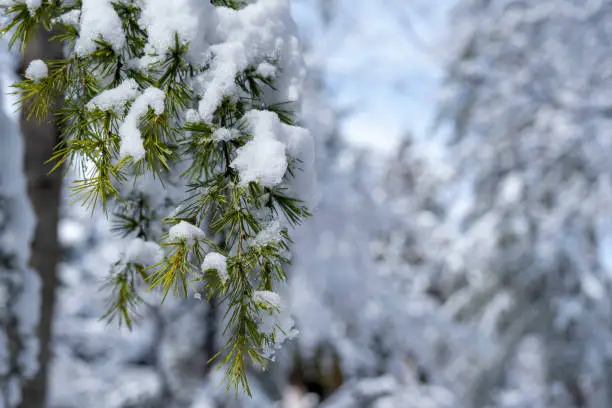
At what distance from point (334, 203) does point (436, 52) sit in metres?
4.39

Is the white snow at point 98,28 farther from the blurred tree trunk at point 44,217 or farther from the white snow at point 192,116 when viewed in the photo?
the blurred tree trunk at point 44,217

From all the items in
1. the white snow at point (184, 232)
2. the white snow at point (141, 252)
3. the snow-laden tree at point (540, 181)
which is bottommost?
the white snow at point (184, 232)

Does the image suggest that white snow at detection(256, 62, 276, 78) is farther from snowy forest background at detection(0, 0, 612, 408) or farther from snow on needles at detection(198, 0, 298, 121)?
snowy forest background at detection(0, 0, 612, 408)

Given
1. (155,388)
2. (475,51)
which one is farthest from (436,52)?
(155,388)

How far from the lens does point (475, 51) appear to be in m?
8.16

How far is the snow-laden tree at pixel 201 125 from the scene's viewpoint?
→ 0.92 meters

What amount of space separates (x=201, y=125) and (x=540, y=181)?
7.76 meters

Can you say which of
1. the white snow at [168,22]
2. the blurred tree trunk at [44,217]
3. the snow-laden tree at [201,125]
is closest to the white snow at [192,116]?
the snow-laden tree at [201,125]

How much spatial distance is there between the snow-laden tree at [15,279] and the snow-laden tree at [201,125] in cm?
Answer: 183

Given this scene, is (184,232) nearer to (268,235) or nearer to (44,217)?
(268,235)

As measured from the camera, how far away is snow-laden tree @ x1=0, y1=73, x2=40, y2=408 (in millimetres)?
2611

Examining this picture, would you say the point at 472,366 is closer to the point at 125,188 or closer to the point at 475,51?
the point at 475,51

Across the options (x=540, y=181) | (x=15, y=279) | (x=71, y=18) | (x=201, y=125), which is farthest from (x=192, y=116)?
(x=540, y=181)

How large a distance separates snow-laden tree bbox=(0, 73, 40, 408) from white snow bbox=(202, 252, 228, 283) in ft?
7.07
